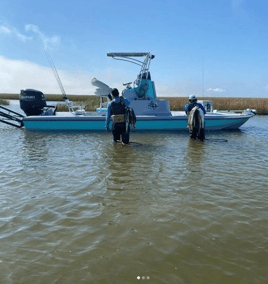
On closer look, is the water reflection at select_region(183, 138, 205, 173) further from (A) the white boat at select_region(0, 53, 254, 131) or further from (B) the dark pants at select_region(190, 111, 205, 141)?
(A) the white boat at select_region(0, 53, 254, 131)

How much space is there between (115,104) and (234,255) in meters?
7.60

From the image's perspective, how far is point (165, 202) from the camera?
14.6ft

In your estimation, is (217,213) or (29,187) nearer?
(217,213)

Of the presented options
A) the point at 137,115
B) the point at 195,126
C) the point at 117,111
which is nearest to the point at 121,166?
the point at 117,111

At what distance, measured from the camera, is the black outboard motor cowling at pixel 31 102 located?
16.4 m

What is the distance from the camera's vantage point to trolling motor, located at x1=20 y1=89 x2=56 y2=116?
1642 centimetres

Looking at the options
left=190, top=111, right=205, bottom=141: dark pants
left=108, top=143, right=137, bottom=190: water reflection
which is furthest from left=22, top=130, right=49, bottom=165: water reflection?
left=190, top=111, right=205, bottom=141: dark pants

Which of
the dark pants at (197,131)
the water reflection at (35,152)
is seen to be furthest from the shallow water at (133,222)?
the dark pants at (197,131)

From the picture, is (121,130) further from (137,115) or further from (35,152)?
(137,115)

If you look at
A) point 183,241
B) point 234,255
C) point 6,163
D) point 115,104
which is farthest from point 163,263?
point 115,104

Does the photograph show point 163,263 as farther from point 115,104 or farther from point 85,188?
point 115,104

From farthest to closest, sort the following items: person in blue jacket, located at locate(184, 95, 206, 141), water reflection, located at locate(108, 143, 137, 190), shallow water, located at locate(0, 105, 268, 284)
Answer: person in blue jacket, located at locate(184, 95, 206, 141) → water reflection, located at locate(108, 143, 137, 190) → shallow water, located at locate(0, 105, 268, 284)

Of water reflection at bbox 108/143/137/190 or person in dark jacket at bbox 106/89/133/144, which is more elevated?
person in dark jacket at bbox 106/89/133/144

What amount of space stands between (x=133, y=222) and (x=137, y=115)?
1244 cm
